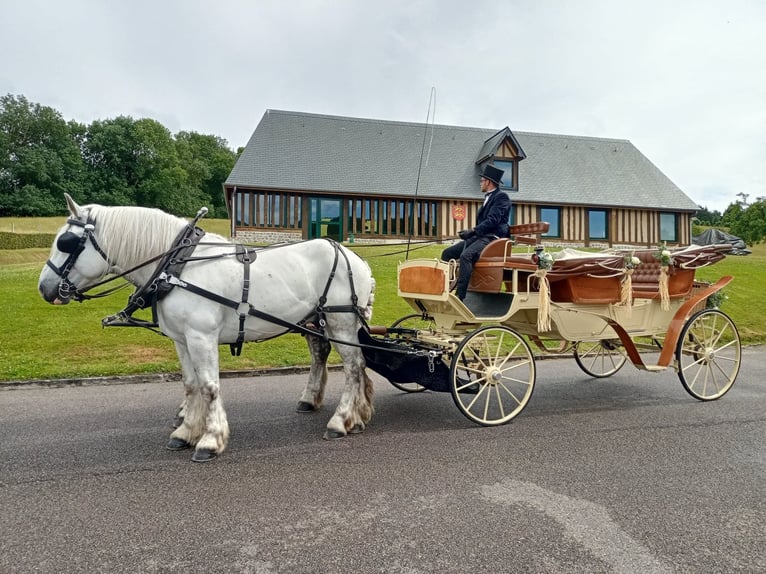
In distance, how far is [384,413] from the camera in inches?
201

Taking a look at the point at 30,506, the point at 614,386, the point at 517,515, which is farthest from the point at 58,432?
the point at 614,386

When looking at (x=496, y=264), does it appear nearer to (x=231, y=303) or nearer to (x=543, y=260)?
(x=543, y=260)

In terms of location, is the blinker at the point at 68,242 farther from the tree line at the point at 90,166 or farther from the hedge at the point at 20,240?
the tree line at the point at 90,166

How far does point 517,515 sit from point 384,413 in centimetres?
234

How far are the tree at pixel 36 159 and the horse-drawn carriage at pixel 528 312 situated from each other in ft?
158

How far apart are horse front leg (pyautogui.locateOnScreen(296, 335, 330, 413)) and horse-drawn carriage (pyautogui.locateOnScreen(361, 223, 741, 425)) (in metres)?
0.54

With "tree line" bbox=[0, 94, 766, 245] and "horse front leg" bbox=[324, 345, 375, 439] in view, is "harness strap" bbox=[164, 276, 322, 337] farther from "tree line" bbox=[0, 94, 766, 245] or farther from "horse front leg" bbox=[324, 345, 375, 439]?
"tree line" bbox=[0, 94, 766, 245]

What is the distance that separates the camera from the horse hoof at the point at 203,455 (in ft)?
12.2

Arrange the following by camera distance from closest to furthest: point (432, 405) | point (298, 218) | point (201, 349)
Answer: point (201, 349)
point (432, 405)
point (298, 218)

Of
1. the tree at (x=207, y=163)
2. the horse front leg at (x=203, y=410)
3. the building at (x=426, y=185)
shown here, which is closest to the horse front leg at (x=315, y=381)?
the horse front leg at (x=203, y=410)

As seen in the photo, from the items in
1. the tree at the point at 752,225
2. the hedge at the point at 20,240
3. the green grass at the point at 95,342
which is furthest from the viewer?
the tree at the point at 752,225

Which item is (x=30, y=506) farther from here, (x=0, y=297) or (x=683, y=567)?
(x=0, y=297)

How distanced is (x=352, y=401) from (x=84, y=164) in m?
55.7

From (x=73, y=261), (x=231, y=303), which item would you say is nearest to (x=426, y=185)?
(x=231, y=303)
